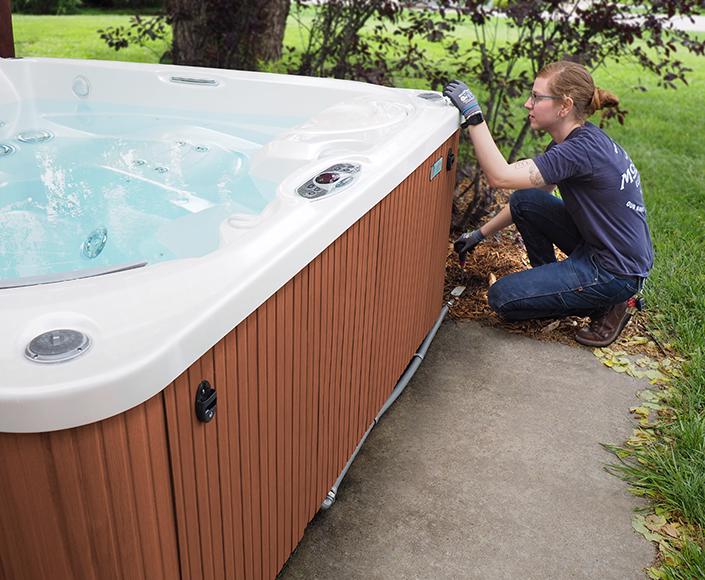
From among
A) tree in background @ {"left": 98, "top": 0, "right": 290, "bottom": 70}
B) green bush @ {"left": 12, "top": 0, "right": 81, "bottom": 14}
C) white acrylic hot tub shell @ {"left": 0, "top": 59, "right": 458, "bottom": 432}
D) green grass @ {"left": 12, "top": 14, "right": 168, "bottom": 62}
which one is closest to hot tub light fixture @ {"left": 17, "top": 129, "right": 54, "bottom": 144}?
white acrylic hot tub shell @ {"left": 0, "top": 59, "right": 458, "bottom": 432}

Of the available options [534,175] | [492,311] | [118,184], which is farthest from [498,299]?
[118,184]

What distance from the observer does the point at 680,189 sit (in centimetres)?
411

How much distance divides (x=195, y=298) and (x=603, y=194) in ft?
5.69

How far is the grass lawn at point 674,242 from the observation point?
195cm

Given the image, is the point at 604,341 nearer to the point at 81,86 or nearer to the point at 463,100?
the point at 463,100

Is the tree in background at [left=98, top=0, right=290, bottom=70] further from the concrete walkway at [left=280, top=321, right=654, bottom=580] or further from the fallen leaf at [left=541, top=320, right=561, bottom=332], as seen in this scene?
the concrete walkway at [left=280, top=321, right=654, bottom=580]

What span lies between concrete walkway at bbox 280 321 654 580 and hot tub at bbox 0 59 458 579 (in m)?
0.12

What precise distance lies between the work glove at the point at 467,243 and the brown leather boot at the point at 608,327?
547 millimetres

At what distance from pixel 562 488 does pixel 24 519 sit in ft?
4.67

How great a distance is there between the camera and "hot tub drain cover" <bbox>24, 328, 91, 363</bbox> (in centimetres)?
90

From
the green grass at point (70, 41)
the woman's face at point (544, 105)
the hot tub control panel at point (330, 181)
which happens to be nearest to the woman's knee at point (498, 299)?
the woman's face at point (544, 105)

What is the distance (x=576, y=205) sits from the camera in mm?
2496

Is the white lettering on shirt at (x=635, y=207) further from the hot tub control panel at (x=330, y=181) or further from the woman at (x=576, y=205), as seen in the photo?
the hot tub control panel at (x=330, y=181)

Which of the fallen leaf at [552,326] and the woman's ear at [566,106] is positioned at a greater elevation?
the woman's ear at [566,106]
